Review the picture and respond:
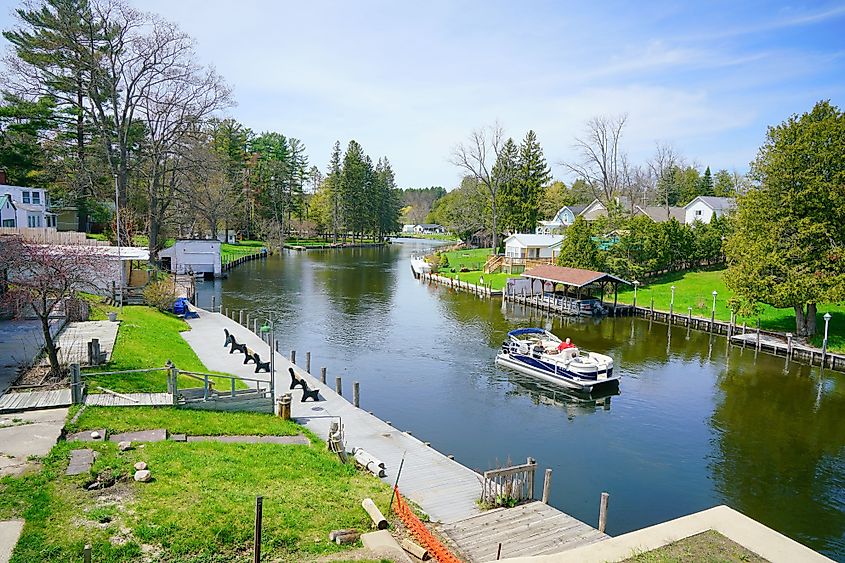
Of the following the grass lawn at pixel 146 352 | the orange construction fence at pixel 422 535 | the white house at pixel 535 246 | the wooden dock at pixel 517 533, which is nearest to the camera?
the orange construction fence at pixel 422 535

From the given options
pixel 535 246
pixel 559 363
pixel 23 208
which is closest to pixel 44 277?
pixel 559 363

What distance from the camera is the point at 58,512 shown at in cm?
1014

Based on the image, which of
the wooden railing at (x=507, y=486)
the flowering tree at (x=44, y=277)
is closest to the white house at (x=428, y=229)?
the flowering tree at (x=44, y=277)

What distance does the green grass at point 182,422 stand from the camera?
47.7 feet

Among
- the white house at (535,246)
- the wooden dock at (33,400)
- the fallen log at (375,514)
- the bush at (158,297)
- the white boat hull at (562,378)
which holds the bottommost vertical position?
the white boat hull at (562,378)

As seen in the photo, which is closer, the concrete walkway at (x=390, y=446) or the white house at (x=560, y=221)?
the concrete walkway at (x=390, y=446)

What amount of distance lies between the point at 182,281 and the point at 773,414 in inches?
1784

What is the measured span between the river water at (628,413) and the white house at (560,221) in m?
39.0

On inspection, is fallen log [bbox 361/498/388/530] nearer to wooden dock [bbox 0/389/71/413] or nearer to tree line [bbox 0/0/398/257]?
wooden dock [bbox 0/389/71/413]

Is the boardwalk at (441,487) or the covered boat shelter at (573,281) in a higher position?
the covered boat shelter at (573,281)

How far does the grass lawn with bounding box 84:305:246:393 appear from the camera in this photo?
1786 cm

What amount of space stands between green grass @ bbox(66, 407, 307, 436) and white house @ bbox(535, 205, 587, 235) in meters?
66.2

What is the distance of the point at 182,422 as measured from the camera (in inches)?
615

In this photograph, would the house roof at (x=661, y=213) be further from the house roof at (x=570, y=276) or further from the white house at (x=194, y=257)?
the white house at (x=194, y=257)
